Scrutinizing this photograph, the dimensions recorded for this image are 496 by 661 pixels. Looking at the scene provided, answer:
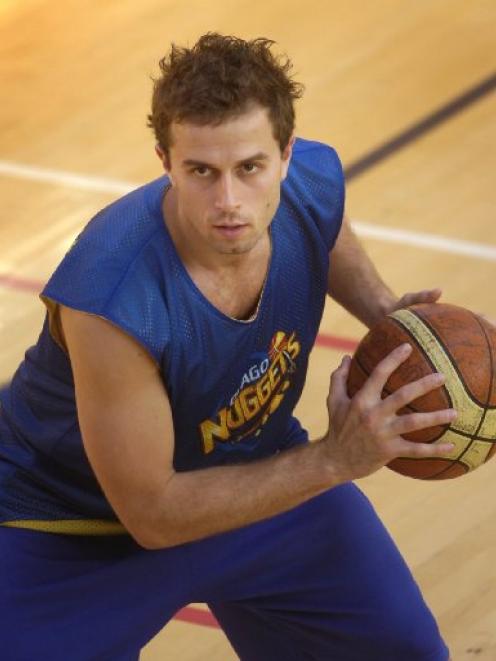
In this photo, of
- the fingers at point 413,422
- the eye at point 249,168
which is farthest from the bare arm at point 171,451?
the eye at point 249,168

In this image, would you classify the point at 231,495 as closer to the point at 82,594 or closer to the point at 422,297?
the point at 82,594

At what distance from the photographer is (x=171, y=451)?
3.30 metres

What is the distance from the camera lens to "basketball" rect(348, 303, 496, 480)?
335 cm

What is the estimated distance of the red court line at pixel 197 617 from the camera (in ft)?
15.0

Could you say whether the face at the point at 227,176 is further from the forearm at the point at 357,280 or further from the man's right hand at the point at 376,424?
the forearm at the point at 357,280

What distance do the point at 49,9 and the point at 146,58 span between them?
101cm

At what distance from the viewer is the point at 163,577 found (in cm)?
362

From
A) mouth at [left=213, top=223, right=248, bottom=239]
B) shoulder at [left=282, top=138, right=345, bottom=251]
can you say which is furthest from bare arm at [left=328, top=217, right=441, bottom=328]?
mouth at [left=213, top=223, right=248, bottom=239]

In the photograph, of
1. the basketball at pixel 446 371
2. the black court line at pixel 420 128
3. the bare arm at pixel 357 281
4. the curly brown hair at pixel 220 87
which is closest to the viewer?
the curly brown hair at pixel 220 87

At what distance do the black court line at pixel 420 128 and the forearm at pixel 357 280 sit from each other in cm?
302

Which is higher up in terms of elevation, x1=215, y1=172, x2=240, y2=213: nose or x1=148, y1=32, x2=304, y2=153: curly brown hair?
x1=148, y1=32, x2=304, y2=153: curly brown hair

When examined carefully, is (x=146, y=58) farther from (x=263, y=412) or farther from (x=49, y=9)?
(x=263, y=412)

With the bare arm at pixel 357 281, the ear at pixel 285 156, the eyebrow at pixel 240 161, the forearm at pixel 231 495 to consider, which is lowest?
the forearm at pixel 231 495

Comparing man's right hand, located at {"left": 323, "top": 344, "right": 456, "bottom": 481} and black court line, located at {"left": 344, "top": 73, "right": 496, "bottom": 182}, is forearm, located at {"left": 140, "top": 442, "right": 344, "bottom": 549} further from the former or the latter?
black court line, located at {"left": 344, "top": 73, "right": 496, "bottom": 182}
